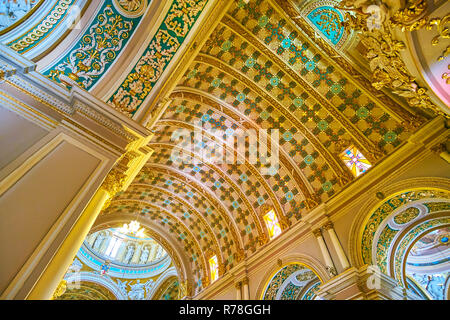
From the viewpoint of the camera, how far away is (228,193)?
13.3 m

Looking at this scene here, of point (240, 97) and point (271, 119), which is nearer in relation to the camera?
point (240, 97)

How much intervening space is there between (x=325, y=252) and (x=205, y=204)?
22.7 ft

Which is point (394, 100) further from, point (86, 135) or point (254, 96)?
point (86, 135)

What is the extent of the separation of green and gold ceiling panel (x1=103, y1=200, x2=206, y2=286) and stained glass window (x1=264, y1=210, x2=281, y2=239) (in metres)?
4.97

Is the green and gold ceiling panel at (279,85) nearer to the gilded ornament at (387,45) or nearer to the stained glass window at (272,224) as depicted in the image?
the stained glass window at (272,224)

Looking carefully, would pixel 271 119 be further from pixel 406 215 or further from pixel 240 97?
pixel 406 215

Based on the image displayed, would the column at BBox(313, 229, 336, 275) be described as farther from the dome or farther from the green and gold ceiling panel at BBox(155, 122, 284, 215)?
the dome

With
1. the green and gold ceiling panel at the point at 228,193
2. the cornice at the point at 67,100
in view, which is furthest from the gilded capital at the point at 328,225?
the cornice at the point at 67,100

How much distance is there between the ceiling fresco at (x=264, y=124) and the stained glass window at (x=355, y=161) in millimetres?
37

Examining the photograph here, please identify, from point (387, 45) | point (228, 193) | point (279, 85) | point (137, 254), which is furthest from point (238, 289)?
point (137, 254)

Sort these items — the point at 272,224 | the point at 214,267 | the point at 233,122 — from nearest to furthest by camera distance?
the point at 233,122 → the point at 272,224 → the point at 214,267
